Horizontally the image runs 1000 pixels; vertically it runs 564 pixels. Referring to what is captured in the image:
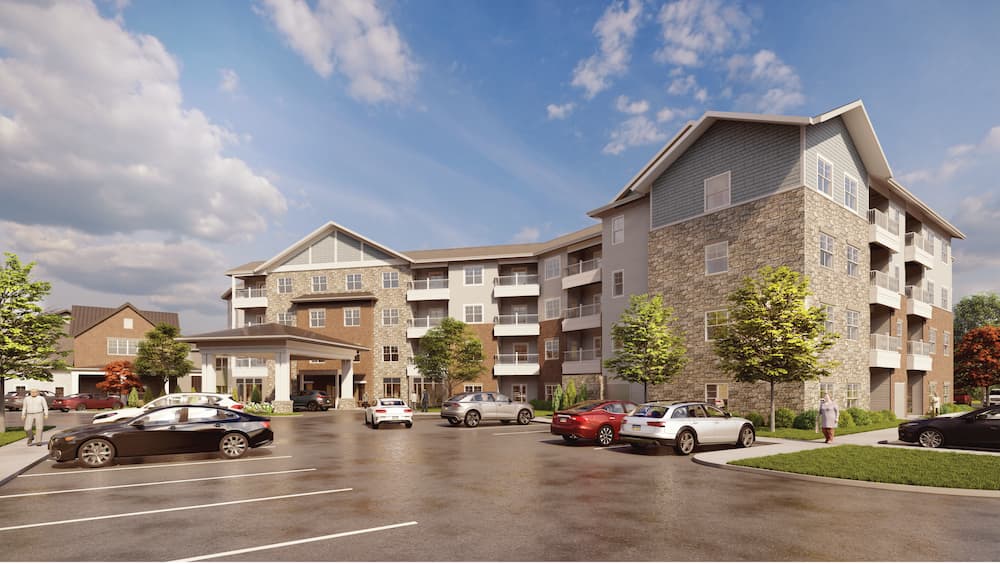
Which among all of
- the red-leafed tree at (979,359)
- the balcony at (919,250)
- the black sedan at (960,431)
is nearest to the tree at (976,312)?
the red-leafed tree at (979,359)

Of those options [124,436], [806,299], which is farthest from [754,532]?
[806,299]

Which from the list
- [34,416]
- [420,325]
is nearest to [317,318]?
[420,325]

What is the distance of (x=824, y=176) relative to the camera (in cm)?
2906

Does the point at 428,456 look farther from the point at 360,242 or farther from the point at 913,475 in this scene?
the point at 360,242

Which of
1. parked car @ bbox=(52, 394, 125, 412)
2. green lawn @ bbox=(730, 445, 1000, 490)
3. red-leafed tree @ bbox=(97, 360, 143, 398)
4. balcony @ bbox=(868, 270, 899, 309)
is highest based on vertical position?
balcony @ bbox=(868, 270, 899, 309)

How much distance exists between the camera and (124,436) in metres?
16.0

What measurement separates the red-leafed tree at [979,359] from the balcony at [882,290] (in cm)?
2770

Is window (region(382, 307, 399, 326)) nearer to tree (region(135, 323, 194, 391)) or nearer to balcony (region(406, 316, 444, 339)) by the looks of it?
balcony (region(406, 316, 444, 339))

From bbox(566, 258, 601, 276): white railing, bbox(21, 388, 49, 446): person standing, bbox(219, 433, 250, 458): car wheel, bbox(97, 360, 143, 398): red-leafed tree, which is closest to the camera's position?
bbox(219, 433, 250, 458): car wheel

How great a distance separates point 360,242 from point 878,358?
39648mm

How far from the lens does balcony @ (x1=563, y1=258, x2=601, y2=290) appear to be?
139 ft

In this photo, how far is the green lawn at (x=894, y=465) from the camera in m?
13.1

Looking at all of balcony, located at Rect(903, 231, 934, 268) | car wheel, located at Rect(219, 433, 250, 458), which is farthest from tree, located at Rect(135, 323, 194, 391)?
balcony, located at Rect(903, 231, 934, 268)

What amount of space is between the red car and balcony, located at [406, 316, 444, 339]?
31.2m
